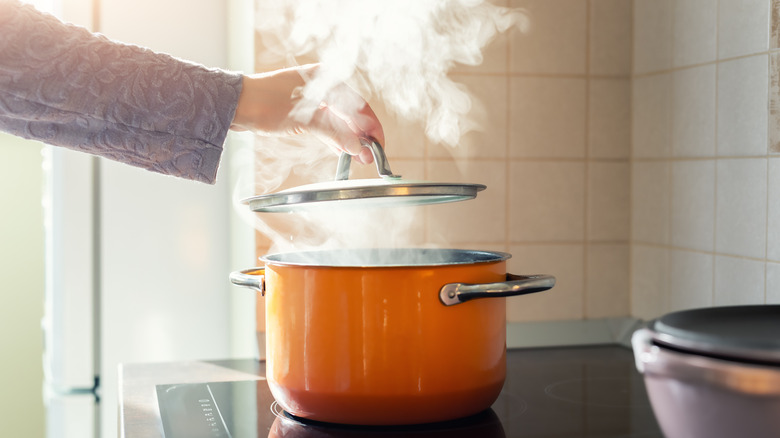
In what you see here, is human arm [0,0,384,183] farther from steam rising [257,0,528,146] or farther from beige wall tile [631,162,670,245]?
beige wall tile [631,162,670,245]

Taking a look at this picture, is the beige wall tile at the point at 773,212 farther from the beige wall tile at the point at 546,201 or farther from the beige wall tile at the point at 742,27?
the beige wall tile at the point at 546,201

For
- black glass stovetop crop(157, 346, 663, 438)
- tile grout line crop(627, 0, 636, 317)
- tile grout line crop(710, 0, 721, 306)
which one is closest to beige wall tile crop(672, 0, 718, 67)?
tile grout line crop(710, 0, 721, 306)

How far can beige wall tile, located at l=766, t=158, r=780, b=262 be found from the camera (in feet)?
3.43

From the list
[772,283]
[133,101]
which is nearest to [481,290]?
[133,101]

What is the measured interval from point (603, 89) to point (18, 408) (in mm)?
1761

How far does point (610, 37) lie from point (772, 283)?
523 mm

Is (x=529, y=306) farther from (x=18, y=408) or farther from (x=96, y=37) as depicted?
(x=18, y=408)

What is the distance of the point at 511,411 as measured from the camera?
891mm

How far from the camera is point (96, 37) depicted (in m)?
0.80

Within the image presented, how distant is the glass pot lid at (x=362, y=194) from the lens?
0.74 metres

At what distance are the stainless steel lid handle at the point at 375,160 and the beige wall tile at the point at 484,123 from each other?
1.45ft

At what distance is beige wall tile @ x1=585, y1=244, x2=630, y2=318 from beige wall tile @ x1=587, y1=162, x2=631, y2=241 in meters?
0.02

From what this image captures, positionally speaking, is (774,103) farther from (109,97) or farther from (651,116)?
(109,97)

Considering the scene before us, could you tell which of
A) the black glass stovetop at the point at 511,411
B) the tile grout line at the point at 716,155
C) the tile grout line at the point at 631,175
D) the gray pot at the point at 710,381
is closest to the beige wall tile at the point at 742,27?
the tile grout line at the point at 716,155
